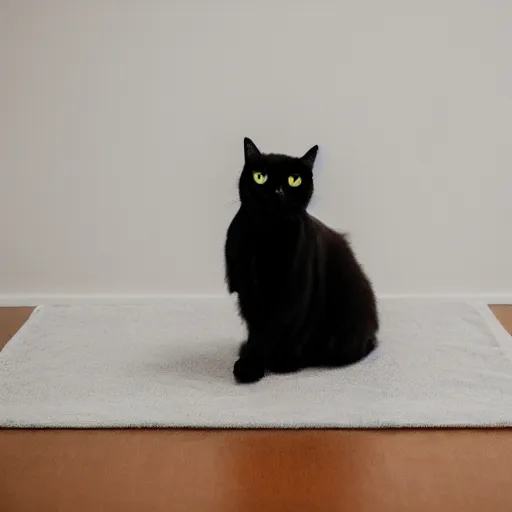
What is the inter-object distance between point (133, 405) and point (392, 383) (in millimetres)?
568

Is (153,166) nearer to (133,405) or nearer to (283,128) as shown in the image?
(283,128)

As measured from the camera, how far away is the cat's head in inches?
64.6

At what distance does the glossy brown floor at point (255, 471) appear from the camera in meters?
1.28

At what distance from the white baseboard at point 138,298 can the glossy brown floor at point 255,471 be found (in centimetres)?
76

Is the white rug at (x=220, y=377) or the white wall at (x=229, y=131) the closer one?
the white rug at (x=220, y=377)

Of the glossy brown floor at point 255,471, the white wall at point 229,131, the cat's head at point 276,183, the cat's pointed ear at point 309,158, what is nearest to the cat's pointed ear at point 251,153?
the cat's head at point 276,183

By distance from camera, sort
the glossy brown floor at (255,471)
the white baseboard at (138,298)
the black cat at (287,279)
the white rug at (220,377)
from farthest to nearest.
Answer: the white baseboard at (138,298), the black cat at (287,279), the white rug at (220,377), the glossy brown floor at (255,471)

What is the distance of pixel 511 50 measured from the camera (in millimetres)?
2041

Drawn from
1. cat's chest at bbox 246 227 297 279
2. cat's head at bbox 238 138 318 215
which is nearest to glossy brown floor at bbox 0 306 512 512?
cat's chest at bbox 246 227 297 279

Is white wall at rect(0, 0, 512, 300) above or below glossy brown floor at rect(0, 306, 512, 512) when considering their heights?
above

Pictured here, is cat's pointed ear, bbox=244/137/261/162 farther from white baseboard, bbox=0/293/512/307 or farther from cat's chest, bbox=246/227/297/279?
white baseboard, bbox=0/293/512/307

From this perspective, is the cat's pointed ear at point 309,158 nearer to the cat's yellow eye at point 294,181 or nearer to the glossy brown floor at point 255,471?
Result: the cat's yellow eye at point 294,181

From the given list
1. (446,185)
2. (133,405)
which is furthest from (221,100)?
(133,405)

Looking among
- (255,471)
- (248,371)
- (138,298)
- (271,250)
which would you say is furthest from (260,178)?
(138,298)
